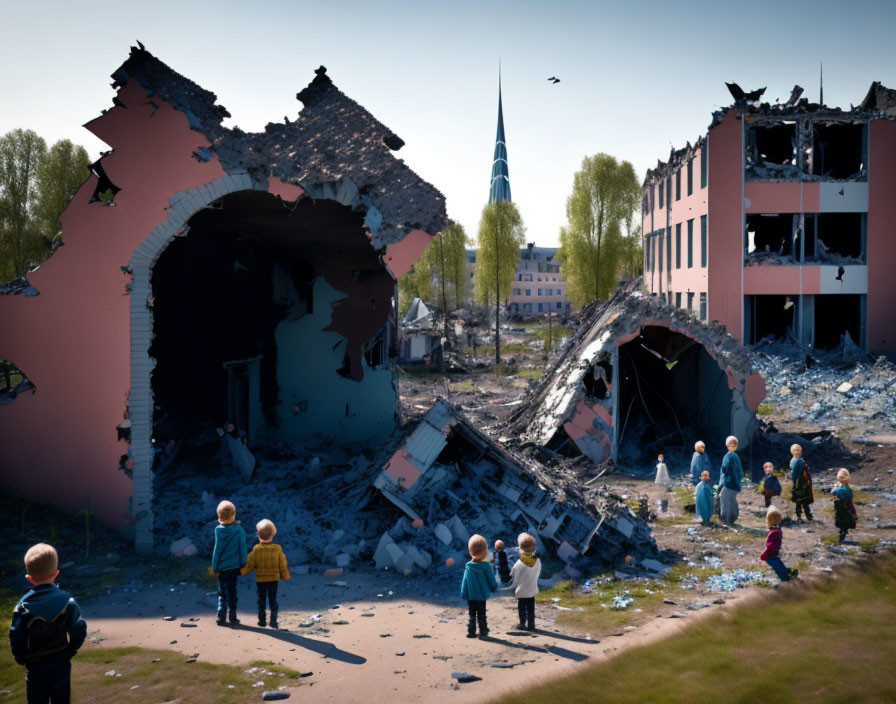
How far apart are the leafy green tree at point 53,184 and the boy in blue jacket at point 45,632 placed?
106ft

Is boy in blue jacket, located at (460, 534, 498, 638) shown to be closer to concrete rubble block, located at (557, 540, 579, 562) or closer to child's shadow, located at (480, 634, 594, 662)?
child's shadow, located at (480, 634, 594, 662)

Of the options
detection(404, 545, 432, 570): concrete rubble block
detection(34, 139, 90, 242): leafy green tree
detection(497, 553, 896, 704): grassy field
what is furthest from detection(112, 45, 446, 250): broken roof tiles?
detection(34, 139, 90, 242): leafy green tree

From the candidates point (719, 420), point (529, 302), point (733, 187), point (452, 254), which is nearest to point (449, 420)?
point (719, 420)

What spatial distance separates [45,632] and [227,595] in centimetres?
263

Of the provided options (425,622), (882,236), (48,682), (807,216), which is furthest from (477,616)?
(882,236)

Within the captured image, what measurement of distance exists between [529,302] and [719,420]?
239ft

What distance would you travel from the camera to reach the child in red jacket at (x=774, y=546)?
848cm

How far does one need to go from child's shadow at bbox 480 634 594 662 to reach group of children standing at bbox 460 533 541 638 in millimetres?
129

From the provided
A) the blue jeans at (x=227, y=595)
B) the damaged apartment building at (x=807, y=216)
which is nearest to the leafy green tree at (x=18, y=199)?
the damaged apartment building at (x=807, y=216)

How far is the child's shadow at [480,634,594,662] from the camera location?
257 inches

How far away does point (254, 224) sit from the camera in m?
12.4

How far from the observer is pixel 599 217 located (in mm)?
39781

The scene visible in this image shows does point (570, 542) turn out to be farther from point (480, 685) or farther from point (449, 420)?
point (480, 685)

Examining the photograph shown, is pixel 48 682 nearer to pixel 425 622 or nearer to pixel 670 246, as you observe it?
pixel 425 622
